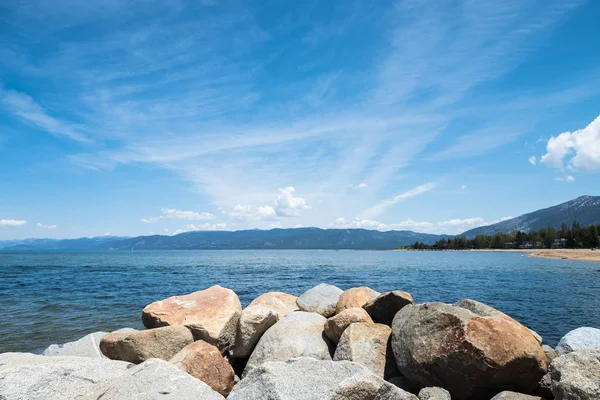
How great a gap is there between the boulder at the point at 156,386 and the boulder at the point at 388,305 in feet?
17.7

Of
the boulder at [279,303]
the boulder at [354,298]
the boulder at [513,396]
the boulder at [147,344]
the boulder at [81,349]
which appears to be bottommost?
the boulder at [81,349]

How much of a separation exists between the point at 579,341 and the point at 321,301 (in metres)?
6.81

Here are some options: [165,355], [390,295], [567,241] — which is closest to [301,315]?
[390,295]

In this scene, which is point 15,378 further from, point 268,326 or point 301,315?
point 301,315

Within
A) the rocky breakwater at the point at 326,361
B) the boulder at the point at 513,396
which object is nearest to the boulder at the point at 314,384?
the rocky breakwater at the point at 326,361

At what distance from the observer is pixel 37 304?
980 inches

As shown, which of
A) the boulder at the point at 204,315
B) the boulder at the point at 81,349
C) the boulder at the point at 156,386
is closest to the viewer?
the boulder at the point at 156,386

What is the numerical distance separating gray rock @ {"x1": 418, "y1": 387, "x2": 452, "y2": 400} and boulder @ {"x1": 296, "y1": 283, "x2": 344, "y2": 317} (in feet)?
18.7

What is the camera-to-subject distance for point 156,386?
5.83m

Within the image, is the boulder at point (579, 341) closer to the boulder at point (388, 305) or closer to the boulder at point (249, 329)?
the boulder at point (388, 305)

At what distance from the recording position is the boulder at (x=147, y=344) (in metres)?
8.95

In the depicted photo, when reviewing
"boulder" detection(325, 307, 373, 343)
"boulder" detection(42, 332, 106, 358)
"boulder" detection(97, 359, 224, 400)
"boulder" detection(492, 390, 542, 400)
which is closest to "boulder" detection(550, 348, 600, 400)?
"boulder" detection(492, 390, 542, 400)

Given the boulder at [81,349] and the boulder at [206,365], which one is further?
the boulder at [81,349]

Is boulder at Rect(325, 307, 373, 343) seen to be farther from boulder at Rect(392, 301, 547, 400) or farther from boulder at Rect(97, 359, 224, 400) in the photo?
boulder at Rect(97, 359, 224, 400)
